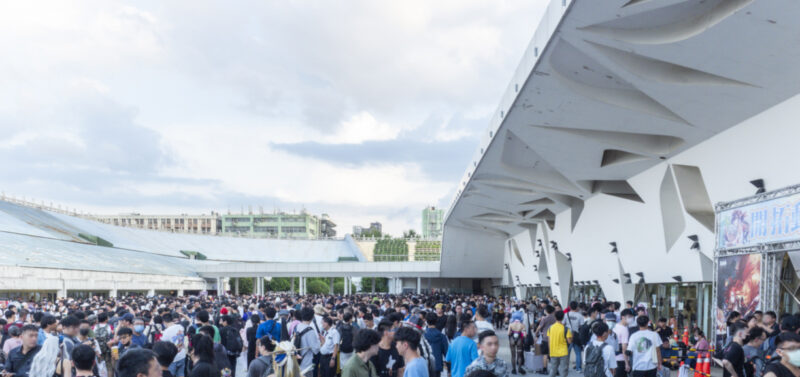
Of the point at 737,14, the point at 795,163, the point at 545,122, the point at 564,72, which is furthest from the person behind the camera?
the point at 545,122

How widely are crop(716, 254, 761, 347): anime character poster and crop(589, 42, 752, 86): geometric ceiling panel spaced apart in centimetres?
320

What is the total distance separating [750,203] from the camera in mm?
11781

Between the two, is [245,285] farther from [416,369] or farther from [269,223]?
[416,369]

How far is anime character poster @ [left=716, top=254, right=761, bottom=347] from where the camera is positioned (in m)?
11.5

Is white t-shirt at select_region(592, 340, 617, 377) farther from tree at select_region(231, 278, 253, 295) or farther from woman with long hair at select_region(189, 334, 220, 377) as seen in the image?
tree at select_region(231, 278, 253, 295)

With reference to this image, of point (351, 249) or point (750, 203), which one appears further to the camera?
point (351, 249)

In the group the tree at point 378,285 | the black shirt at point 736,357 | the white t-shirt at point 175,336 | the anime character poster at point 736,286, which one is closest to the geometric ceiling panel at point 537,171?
the anime character poster at point 736,286

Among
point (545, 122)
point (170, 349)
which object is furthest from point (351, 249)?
point (170, 349)

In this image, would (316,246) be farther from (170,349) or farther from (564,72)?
(170,349)

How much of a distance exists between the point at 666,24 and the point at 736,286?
4744 millimetres

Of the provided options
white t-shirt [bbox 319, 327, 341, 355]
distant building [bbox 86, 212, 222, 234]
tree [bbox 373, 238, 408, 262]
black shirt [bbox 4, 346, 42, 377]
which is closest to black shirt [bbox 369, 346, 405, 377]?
white t-shirt [bbox 319, 327, 341, 355]

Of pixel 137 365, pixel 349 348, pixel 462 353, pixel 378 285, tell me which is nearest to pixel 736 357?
pixel 462 353

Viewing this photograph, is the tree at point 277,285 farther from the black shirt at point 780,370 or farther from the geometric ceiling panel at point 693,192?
the black shirt at point 780,370

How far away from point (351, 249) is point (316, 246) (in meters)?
4.35
